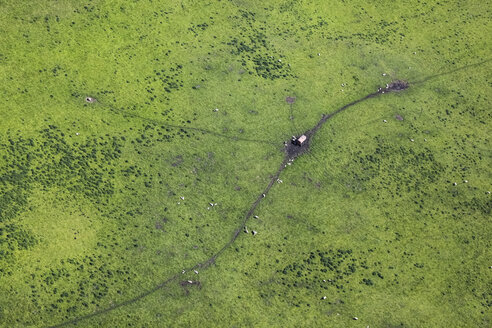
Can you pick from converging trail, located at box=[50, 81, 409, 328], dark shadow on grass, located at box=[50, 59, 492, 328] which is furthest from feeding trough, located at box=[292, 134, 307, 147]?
dark shadow on grass, located at box=[50, 59, 492, 328]

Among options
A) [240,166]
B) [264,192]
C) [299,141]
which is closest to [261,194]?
[264,192]

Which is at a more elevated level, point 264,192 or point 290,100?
point 290,100

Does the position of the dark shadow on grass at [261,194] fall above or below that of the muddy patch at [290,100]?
below

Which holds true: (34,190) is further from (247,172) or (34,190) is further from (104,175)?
(247,172)

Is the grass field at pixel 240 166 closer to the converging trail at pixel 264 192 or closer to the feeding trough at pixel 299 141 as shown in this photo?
the converging trail at pixel 264 192

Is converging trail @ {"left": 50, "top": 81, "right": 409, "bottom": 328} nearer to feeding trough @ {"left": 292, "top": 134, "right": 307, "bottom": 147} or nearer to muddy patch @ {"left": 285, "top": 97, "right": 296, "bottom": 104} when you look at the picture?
feeding trough @ {"left": 292, "top": 134, "right": 307, "bottom": 147}

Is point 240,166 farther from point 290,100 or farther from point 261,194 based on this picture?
point 290,100

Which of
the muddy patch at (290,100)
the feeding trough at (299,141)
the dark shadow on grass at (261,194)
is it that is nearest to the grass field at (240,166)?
the dark shadow on grass at (261,194)

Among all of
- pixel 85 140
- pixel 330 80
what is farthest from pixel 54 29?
pixel 330 80
